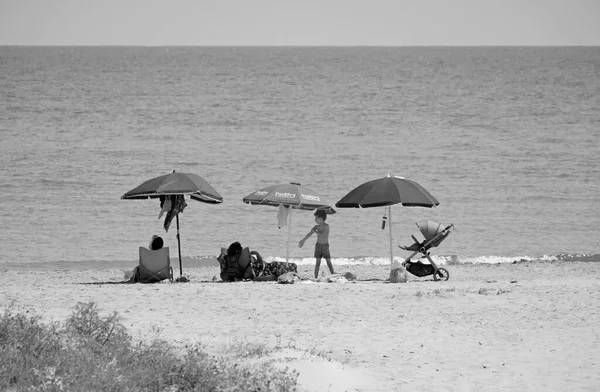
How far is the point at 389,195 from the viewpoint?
1509 cm

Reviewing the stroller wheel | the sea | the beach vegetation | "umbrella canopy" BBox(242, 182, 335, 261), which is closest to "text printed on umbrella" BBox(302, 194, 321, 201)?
"umbrella canopy" BBox(242, 182, 335, 261)

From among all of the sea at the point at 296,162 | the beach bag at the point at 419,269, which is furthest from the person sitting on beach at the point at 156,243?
the beach bag at the point at 419,269

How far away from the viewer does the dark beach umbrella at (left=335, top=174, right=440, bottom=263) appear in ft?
49.3

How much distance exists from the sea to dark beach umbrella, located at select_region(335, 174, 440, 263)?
1.78 metres

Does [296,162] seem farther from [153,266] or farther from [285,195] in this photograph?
[153,266]

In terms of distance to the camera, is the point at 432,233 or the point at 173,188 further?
the point at 432,233

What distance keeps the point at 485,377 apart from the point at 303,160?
26.4 metres

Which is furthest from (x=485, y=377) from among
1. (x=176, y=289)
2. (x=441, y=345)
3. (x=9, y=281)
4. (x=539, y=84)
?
(x=539, y=84)

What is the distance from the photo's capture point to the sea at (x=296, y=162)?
2188cm

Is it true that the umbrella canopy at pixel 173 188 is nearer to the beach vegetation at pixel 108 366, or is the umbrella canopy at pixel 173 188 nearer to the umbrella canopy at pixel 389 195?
the umbrella canopy at pixel 389 195

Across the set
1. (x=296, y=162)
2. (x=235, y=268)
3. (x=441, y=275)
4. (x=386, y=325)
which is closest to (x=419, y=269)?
(x=441, y=275)

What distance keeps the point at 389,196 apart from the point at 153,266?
3904 mm

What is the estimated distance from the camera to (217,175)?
3200cm

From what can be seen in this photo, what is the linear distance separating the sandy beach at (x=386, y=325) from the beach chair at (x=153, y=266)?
629mm
